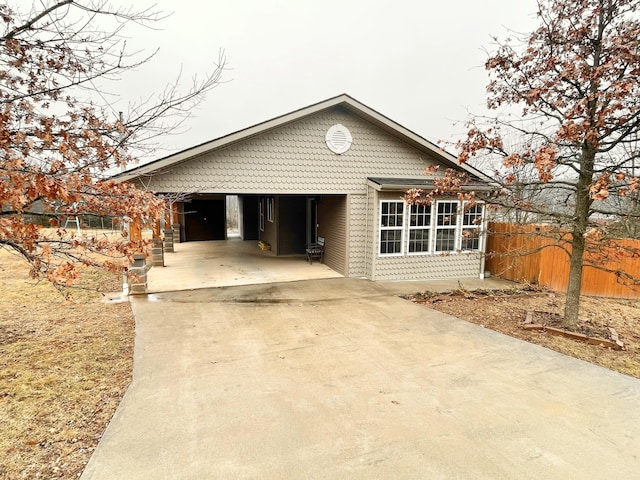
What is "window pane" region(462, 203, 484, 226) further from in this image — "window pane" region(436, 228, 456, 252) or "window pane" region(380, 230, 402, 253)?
"window pane" region(380, 230, 402, 253)

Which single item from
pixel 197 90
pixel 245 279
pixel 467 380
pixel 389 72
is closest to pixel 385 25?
pixel 389 72

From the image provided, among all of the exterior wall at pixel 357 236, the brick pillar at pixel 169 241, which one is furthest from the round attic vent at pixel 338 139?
the brick pillar at pixel 169 241

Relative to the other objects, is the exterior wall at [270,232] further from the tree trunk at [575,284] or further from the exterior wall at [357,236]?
the tree trunk at [575,284]

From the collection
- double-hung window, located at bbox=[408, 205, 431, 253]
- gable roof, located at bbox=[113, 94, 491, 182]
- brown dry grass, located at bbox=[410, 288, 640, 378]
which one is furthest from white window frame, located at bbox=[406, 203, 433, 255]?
brown dry grass, located at bbox=[410, 288, 640, 378]

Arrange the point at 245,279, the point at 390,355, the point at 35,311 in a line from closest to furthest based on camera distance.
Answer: the point at 390,355 → the point at 35,311 → the point at 245,279

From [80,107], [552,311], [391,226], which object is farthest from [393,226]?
[80,107]

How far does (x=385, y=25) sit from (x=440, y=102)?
12063mm

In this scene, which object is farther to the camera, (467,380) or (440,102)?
(440,102)

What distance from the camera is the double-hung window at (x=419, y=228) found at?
11.0 meters

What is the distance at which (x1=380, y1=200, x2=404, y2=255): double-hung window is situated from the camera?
10.7 meters

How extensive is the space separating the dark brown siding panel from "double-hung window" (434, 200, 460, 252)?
9.66 feet

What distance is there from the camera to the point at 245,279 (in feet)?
35.0

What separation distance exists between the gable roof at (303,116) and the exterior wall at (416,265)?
5.99 feet

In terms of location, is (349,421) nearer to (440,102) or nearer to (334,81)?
(440,102)
